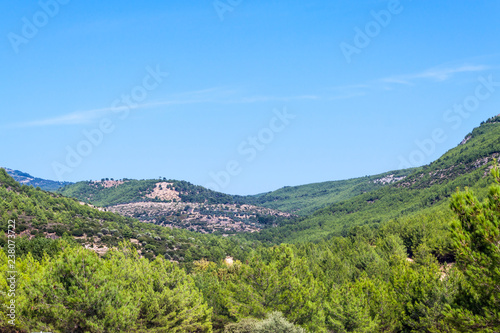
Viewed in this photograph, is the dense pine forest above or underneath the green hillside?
underneath

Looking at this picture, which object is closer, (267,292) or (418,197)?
(267,292)

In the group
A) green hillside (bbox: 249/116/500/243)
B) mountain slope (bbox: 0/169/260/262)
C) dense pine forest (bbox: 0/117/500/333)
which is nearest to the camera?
dense pine forest (bbox: 0/117/500/333)

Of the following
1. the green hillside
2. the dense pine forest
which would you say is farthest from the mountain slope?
the green hillside

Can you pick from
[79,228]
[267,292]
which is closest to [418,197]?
[79,228]

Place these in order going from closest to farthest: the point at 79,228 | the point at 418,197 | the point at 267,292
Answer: the point at 267,292 < the point at 79,228 < the point at 418,197

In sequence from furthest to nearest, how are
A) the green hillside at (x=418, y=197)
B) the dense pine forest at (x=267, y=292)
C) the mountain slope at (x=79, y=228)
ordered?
the green hillside at (x=418, y=197), the mountain slope at (x=79, y=228), the dense pine forest at (x=267, y=292)

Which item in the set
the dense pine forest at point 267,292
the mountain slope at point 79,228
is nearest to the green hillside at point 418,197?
the mountain slope at point 79,228

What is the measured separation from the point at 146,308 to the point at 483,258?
2676cm

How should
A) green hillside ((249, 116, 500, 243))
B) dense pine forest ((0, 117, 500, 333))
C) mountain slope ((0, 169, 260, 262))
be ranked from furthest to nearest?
green hillside ((249, 116, 500, 243))
mountain slope ((0, 169, 260, 262))
dense pine forest ((0, 117, 500, 333))

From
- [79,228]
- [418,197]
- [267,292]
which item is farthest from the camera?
[418,197]

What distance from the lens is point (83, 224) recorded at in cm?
9725

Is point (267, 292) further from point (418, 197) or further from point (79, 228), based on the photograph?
point (418, 197)

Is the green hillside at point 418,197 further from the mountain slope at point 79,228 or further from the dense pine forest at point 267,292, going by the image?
the dense pine forest at point 267,292

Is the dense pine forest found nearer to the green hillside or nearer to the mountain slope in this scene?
the mountain slope
